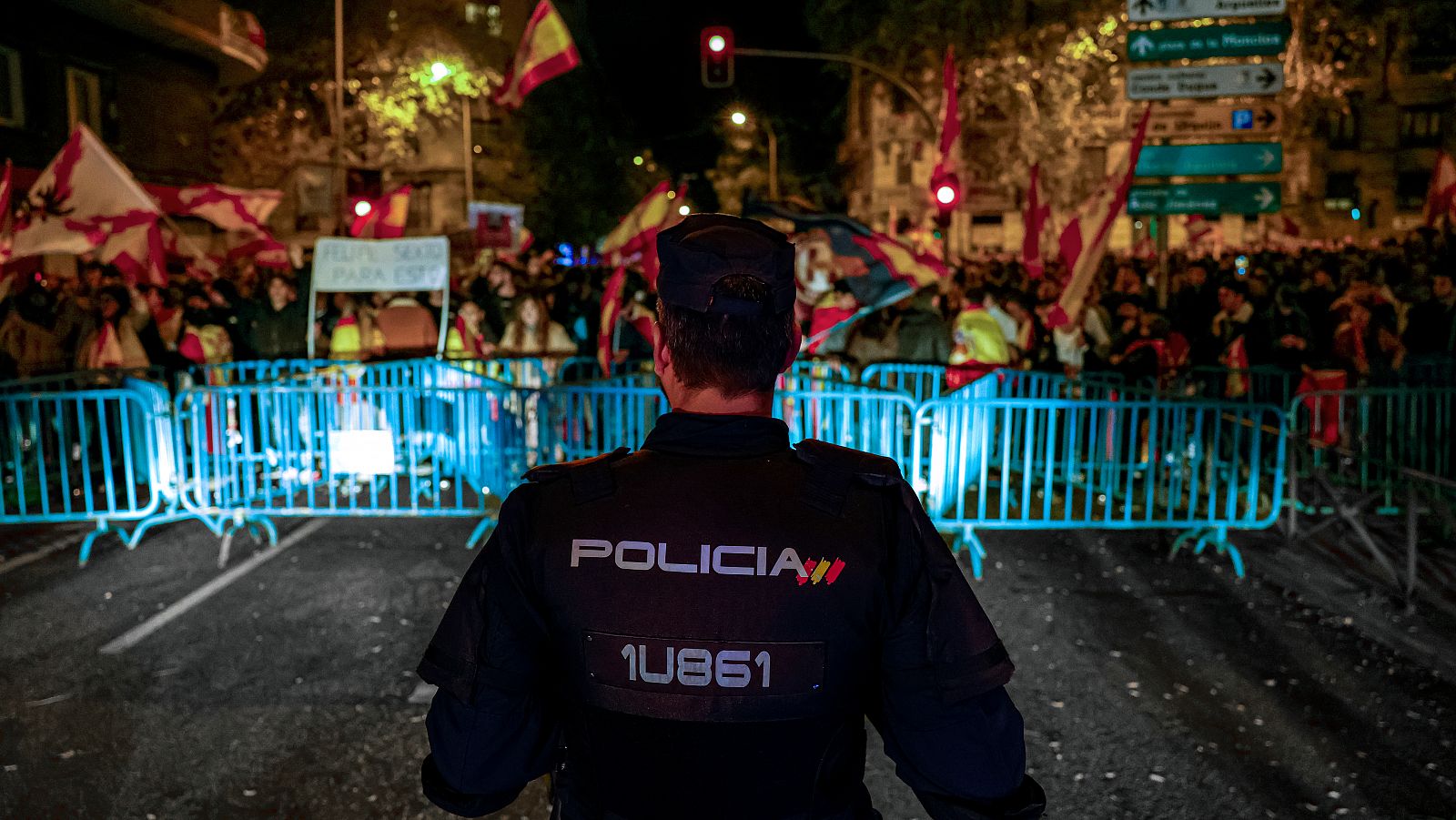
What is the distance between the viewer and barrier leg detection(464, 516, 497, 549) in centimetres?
789

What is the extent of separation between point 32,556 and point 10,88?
20230 millimetres

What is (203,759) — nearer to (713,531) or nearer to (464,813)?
(464,813)

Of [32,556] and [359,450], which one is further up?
[359,450]

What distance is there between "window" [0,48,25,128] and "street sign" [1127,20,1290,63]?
887 inches

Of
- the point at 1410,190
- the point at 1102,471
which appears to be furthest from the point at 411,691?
the point at 1410,190

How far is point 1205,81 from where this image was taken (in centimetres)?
1190

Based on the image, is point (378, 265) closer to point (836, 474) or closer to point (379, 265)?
point (379, 265)

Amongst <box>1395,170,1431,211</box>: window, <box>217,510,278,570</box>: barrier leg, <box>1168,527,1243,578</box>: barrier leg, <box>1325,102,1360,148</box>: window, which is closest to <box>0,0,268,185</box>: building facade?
<box>217,510,278,570</box>: barrier leg

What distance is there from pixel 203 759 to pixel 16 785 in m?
0.65

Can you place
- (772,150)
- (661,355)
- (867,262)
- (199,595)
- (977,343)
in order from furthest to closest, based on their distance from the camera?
(772,150)
(977,343)
(867,262)
(199,595)
(661,355)

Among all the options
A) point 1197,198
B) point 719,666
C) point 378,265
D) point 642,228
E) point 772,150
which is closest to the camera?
point 719,666

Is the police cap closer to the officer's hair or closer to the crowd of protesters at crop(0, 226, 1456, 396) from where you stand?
the officer's hair

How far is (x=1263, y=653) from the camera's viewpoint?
565 centimetres

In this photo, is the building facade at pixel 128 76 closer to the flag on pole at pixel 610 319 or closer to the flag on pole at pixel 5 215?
the flag on pole at pixel 5 215
